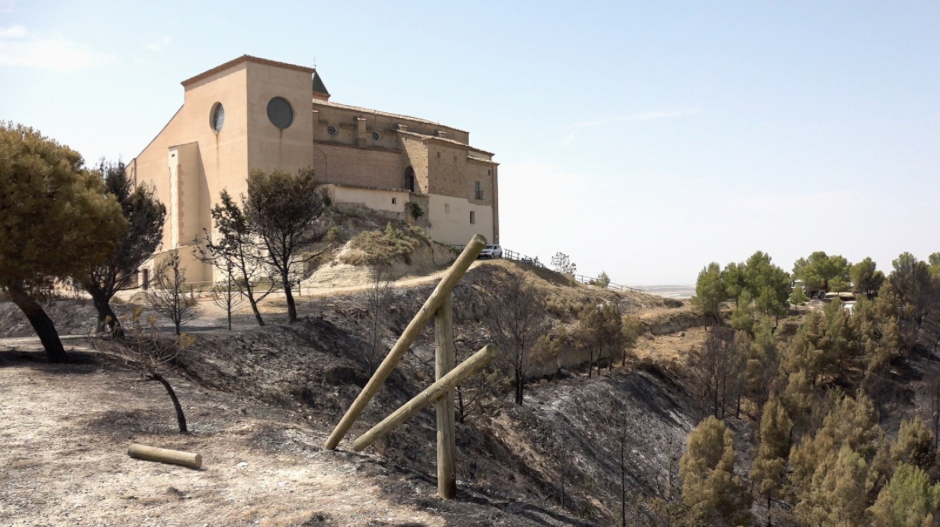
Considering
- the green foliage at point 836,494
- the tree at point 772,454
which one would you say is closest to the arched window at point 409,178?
the tree at point 772,454

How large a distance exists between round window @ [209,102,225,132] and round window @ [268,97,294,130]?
3.16 meters

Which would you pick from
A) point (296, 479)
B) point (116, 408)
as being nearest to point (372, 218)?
point (116, 408)

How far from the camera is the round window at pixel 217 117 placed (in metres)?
46.7

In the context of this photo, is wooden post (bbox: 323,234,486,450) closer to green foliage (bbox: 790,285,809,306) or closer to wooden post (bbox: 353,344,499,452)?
wooden post (bbox: 353,344,499,452)

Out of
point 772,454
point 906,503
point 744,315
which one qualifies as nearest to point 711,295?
point 744,315

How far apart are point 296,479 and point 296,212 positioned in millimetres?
18170

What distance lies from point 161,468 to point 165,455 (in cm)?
23

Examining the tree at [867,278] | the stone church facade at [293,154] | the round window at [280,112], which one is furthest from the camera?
the tree at [867,278]

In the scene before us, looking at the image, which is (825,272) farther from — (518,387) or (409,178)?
(518,387)

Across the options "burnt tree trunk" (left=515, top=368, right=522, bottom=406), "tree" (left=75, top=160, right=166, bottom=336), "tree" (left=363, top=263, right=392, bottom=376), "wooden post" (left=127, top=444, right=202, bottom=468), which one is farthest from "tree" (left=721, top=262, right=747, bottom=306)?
Answer: "wooden post" (left=127, top=444, right=202, bottom=468)

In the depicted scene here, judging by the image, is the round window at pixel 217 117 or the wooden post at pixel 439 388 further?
the round window at pixel 217 117

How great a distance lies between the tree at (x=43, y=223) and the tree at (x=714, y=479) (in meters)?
19.8

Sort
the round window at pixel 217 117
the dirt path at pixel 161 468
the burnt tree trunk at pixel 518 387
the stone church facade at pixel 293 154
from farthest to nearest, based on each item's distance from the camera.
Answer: the round window at pixel 217 117, the stone church facade at pixel 293 154, the burnt tree trunk at pixel 518 387, the dirt path at pixel 161 468

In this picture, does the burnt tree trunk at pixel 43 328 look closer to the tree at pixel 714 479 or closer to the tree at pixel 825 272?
the tree at pixel 714 479
